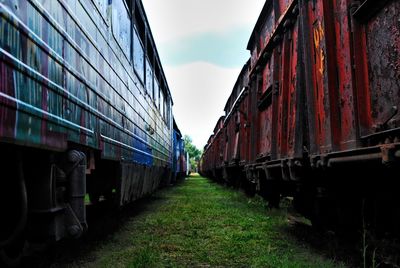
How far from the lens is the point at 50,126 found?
9.67ft

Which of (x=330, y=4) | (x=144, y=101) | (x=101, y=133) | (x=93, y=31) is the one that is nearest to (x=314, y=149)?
(x=330, y=4)

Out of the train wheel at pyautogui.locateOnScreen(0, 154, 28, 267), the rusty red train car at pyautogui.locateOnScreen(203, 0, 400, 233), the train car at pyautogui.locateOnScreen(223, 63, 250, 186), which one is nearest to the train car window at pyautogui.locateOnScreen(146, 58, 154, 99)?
the train car at pyautogui.locateOnScreen(223, 63, 250, 186)

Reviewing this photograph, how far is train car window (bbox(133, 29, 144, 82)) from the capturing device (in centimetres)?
735

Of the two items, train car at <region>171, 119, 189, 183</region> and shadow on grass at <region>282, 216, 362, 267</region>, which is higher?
train car at <region>171, 119, 189, 183</region>

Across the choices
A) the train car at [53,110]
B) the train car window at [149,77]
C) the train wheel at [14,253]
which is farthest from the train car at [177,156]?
the train wheel at [14,253]

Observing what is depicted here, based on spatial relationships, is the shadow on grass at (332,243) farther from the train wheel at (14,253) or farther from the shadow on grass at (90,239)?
the train wheel at (14,253)

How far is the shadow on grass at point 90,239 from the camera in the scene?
4.30m

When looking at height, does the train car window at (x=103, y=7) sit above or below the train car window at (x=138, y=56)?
below

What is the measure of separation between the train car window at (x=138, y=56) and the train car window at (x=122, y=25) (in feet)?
1.77

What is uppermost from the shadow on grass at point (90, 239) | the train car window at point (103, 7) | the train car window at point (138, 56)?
the train car window at point (138, 56)

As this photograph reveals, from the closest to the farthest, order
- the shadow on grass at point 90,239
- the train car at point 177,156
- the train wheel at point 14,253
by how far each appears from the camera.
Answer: the train wheel at point 14,253, the shadow on grass at point 90,239, the train car at point 177,156

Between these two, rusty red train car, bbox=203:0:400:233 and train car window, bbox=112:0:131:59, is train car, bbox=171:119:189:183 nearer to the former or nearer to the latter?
train car window, bbox=112:0:131:59

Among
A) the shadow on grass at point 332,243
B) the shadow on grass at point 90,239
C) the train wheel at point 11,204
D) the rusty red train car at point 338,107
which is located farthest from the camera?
the shadow on grass at point 332,243

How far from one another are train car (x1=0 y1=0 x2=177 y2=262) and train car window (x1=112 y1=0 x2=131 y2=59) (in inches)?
1.9
